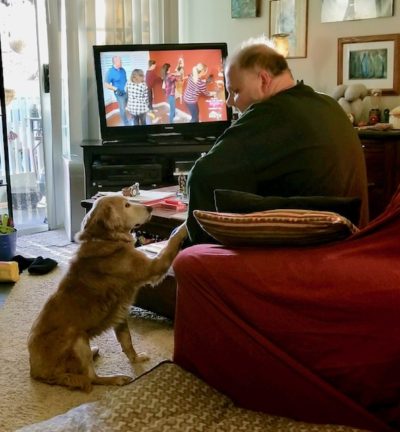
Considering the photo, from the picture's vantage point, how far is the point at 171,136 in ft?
14.1

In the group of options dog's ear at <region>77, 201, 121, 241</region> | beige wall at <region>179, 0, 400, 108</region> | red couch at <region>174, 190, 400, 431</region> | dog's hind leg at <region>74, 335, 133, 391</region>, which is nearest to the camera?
red couch at <region>174, 190, 400, 431</region>

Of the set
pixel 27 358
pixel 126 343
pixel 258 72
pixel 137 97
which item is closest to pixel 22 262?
pixel 27 358

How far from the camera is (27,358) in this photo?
2.38 meters

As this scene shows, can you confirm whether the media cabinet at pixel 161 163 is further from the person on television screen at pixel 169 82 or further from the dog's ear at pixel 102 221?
the dog's ear at pixel 102 221

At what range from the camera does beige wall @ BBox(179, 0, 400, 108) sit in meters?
4.29

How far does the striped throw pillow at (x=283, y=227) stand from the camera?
4.75 feet

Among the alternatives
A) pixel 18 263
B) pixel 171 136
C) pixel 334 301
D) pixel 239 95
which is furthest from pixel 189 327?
pixel 171 136

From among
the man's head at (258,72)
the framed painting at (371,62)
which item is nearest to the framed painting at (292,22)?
the framed painting at (371,62)

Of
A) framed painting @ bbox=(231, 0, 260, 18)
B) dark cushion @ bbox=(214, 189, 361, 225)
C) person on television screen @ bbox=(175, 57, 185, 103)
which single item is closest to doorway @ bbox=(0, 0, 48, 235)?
person on television screen @ bbox=(175, 57, 185, 103)

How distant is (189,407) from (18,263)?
7.64 feet

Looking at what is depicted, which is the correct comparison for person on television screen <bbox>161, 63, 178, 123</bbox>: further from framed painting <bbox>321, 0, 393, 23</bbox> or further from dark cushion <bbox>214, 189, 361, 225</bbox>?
dark cushion <bbox>214, 189, 361, 225</bbox>

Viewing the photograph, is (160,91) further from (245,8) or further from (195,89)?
(245,8)

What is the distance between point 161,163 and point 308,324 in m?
2.94

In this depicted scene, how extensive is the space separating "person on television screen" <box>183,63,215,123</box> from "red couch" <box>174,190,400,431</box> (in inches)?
116
